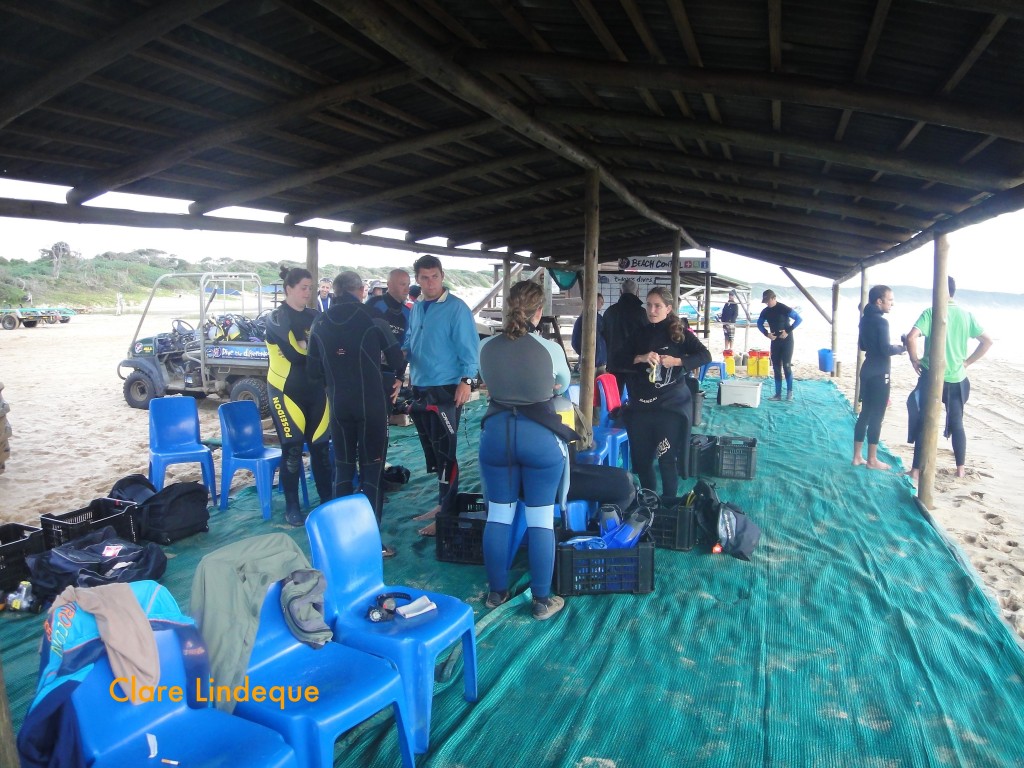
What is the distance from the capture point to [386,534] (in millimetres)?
4590

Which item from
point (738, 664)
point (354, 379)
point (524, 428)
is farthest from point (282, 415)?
point (738, 664)

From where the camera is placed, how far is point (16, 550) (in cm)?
371

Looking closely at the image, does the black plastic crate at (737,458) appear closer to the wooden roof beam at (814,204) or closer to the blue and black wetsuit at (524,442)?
the wooden roof beam at (814,204)

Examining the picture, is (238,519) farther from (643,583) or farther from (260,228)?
(643,583)

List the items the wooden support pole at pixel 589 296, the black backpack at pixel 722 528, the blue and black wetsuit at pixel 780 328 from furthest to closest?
1. the blue and black wetsuit at pixel 780 328
2. the wooden support pole at pixel 589 296
3. the black backpack at pixel 722 528

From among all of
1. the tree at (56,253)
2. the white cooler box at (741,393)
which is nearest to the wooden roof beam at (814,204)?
the white cooler box at (741,393)

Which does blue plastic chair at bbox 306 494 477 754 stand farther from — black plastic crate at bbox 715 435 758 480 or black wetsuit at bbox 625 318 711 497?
black plastic crate at bbox 715 435 758 480

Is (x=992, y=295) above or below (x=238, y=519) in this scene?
above

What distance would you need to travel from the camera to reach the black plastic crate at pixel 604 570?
3543 mm

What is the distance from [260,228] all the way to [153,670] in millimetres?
4637

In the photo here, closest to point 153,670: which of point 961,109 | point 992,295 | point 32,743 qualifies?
point 32,743

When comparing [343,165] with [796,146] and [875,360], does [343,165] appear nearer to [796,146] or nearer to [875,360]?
[796,146]

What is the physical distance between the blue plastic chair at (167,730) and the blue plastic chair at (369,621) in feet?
1.68

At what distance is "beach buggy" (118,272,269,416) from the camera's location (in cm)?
897
